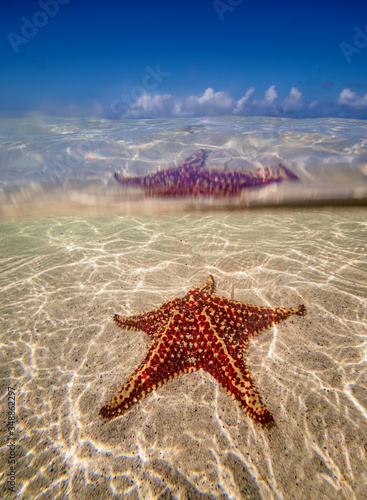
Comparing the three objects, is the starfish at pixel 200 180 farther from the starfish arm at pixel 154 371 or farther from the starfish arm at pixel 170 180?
the starfish arm at pixel 154 371

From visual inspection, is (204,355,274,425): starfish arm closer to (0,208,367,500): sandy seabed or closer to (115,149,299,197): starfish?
(0,208,367,500): sandy seabed

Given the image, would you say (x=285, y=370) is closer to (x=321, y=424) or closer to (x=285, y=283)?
(x=321, y=424)

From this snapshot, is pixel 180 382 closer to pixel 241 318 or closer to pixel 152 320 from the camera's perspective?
pixel 152 320

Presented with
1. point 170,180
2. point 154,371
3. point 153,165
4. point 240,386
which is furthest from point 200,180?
point 240,386

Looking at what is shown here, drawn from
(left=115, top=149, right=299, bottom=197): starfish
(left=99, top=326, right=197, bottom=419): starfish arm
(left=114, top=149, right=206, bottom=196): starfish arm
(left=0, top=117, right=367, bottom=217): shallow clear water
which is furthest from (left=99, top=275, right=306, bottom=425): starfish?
(left=114, top=149, right=206, bottom=196): starfish arm

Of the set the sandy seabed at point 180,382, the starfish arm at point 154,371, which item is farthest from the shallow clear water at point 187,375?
the starfish arm at point 154,371

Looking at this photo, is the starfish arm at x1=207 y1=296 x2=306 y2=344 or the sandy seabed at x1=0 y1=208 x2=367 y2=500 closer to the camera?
the sandy seabed at x1=0 y1=208 x2=367 y2=500

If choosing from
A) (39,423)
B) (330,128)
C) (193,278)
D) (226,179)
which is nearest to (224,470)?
(39,423)
